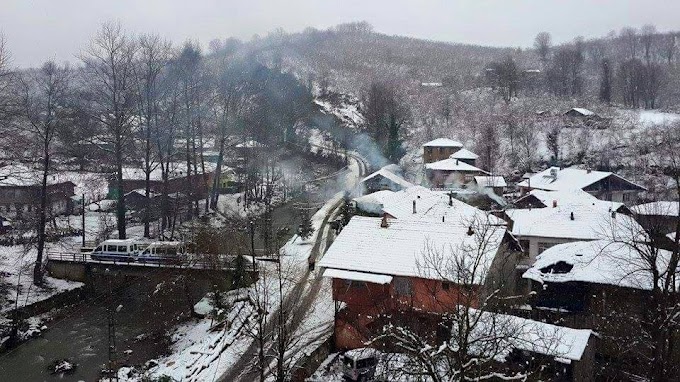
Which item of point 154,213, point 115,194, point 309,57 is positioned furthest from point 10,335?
point 309,57

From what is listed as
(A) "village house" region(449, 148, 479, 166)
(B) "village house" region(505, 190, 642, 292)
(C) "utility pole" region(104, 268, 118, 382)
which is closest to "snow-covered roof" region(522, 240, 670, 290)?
(B) "village house" region(505, 190, 642, 292)

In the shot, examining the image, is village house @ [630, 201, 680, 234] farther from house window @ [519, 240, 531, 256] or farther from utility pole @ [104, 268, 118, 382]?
utility pole @ [104, 268, 118, 382]

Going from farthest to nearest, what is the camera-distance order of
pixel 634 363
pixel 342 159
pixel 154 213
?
pixel 342 159 → pixel 154 213 → pixel 634 363

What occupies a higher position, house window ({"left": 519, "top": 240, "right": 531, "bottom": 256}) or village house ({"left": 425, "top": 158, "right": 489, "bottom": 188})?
village house ({"left": 425, "top": 158, "right": 489, "bottom": 188})

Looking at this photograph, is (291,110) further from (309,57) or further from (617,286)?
(309,57)

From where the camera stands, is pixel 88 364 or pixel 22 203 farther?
pixel 22 203

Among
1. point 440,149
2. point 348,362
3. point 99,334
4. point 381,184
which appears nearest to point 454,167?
point 440,149

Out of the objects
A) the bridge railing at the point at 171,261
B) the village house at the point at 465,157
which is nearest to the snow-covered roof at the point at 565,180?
the village house at the point at 465,157
